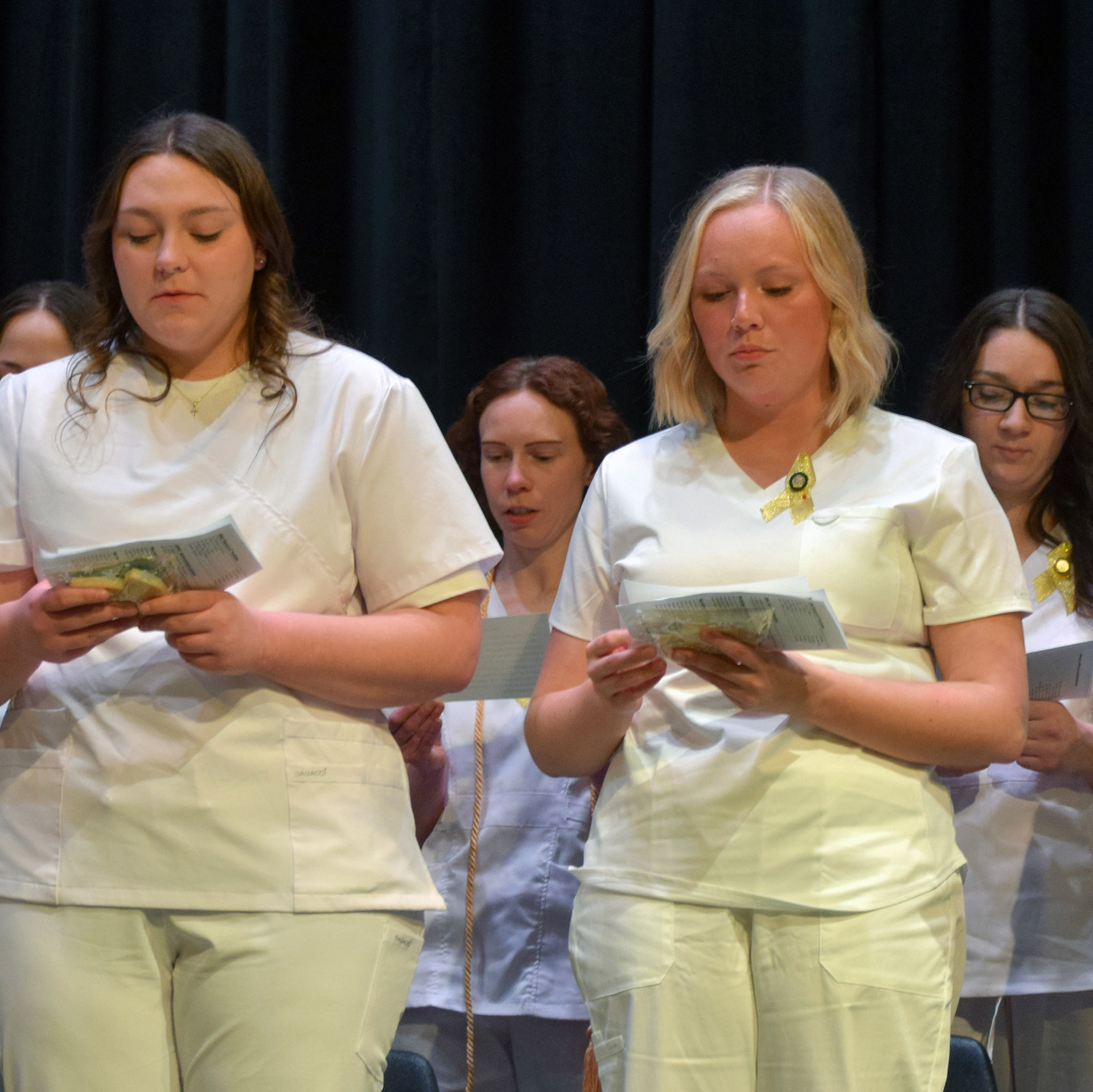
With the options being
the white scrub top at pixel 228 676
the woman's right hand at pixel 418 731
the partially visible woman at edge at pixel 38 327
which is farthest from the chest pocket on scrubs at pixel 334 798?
the partially visible woman at edge at pixel 38 327

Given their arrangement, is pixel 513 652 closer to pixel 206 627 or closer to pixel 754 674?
pixel 754 674

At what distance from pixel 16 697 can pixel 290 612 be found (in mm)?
341

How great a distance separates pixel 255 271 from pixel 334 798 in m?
0.65

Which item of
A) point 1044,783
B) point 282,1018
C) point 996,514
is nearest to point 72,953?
point 282,1018

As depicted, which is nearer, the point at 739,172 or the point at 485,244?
the point at 739,172

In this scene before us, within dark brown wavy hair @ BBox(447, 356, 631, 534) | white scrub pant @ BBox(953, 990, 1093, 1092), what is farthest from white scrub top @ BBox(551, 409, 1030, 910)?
dark brown wavy hair @ BBox(447, 356, 631, 534)

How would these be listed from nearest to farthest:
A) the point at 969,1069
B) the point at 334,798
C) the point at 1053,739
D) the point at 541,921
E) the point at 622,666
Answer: the point at 334,798
the point at 622,666
the point at 969,1069
the point at 1053,739
the point at 541,921

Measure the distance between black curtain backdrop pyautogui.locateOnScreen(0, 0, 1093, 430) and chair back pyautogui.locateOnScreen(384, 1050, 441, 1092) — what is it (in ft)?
4.53

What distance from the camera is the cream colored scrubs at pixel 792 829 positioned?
1.48 meters

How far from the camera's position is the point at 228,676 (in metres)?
1.47

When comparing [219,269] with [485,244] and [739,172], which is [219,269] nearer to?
[739,172]

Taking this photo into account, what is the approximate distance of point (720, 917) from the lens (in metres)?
1.54

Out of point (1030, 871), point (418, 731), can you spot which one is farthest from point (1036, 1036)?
point (418, 731)

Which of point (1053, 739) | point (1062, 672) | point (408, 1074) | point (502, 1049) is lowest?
point (502, 1049)
